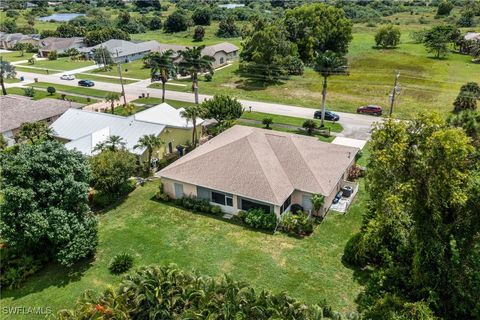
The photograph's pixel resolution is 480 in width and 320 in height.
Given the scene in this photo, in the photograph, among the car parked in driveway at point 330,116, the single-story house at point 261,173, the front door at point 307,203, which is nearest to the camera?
the single-story house at point 261,173

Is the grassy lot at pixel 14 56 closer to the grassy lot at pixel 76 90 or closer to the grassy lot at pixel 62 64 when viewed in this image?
the grassy lot at pixel 62 64

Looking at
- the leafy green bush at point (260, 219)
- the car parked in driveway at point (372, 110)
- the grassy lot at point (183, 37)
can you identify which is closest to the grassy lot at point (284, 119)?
the car parked in driveway at point (372, 110)

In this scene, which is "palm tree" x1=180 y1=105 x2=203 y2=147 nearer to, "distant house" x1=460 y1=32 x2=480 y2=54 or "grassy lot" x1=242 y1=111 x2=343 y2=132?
"grassy lot" x1=242 y1=111 x2=343 y2=132

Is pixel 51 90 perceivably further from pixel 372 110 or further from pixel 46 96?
pixel 372 110

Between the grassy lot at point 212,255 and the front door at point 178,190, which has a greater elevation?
the front door at point 178,190

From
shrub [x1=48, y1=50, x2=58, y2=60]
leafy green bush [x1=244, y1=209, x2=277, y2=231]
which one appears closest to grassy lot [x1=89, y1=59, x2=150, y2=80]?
shrub [x1=48, y1=50, x2=58, y2=60]

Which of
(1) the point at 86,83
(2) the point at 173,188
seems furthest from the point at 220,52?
(2) the point at 173,188

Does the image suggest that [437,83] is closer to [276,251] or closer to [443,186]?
[276,251]
